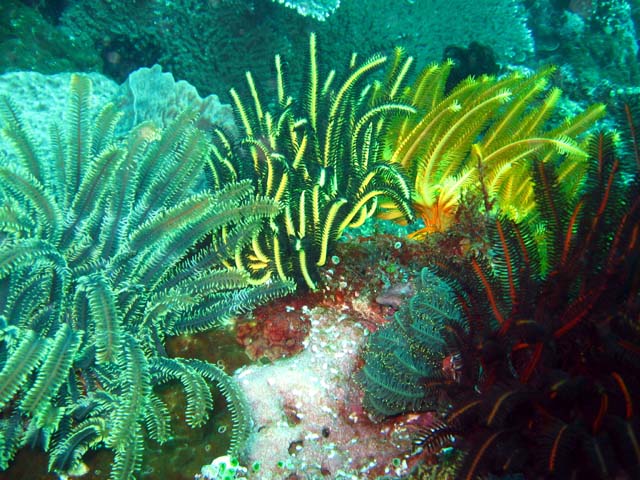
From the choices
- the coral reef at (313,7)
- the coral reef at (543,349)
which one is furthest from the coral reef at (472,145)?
the coral reef at (313,7)

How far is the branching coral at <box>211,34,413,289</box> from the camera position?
3256 millimetres

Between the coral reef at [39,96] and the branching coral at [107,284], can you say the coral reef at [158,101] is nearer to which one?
the coral reef at [39,96]

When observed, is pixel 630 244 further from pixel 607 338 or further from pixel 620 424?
pixel 620 424

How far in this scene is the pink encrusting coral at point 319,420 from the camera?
260 centimetres

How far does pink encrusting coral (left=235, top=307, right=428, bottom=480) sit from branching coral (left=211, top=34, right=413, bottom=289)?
54 cm

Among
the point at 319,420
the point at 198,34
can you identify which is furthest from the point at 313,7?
the point at 319,420

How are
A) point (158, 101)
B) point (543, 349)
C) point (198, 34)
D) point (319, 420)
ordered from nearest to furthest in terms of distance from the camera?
1. point (543, 349)
2. point (319, 420)
3. point (158, 101)
4. point (198, 34)

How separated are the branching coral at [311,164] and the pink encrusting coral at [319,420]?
54 centimetres

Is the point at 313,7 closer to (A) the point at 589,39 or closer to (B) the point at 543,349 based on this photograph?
(B) the point at 543,349

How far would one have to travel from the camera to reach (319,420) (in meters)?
2.85

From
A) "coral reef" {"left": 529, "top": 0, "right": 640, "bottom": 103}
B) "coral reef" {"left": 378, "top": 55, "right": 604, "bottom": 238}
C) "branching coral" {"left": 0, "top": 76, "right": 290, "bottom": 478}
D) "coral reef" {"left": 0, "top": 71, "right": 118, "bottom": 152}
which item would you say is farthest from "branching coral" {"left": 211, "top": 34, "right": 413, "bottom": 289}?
"coral reef" {"left": 529, "top": 0, "right": 640, "bottom": 103}

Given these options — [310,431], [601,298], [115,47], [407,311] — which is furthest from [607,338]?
[115,47]

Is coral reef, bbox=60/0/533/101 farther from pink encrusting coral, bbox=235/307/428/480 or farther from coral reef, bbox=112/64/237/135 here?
pink encrusting coral, bbox=235/307/428/480

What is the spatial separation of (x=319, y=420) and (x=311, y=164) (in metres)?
1.99
